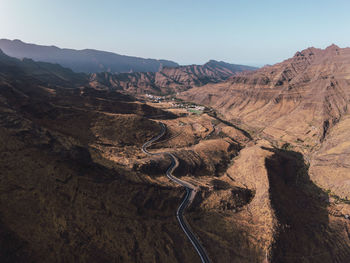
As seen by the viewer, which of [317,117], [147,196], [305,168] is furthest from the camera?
[317,117]

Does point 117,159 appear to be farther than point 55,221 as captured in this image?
Yes

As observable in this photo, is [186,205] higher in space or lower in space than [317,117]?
lower

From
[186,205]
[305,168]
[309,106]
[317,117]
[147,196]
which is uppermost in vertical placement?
[309,106]

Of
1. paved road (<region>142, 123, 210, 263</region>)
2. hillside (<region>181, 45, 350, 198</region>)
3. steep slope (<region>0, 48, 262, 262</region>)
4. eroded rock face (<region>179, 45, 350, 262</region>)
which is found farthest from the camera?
hillside (<region>181, 45, 350, 198</region>)

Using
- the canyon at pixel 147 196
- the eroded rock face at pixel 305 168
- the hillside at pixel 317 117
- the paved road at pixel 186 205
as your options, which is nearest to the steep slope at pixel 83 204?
the canyon at pixel 147 196

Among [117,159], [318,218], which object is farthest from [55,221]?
[318,218]

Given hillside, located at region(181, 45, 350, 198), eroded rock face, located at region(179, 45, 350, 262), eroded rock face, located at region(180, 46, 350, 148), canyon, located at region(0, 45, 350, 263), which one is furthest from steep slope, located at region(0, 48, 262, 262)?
eroded rock face, located at region(180, 46, 350, 148)

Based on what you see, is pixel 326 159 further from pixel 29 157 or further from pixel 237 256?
pixel 29 157

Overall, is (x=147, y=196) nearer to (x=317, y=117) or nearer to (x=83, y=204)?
(x=83, y=204)

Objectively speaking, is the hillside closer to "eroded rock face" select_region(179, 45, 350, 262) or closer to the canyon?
"eroded rock face" select_region(179, 45, 350, 262)

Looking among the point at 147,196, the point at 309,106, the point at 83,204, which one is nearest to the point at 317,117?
the point at 309,106

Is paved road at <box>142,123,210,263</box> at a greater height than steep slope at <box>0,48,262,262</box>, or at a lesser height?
lesser
